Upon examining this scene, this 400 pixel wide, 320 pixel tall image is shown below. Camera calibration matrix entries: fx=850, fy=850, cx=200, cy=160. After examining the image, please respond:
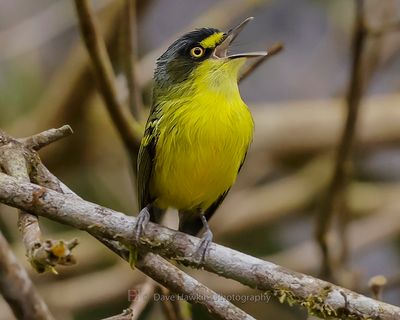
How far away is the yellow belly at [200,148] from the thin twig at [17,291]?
1.17m

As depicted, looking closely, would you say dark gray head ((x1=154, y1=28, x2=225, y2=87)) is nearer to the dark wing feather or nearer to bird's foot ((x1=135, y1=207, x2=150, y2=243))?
the dark wing feather

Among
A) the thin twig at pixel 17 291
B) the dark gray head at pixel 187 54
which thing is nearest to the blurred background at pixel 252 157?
the dark gray head at pixel 187 54

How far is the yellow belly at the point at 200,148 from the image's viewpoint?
12.0 feet

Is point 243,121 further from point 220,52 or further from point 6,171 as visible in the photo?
point 6,171

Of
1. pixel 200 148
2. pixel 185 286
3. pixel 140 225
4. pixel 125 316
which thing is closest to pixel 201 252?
pixel 185 286

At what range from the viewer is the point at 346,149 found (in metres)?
4.40

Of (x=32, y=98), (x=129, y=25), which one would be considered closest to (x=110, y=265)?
(x=32, y=98)

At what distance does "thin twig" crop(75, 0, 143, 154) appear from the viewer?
3.90 meters

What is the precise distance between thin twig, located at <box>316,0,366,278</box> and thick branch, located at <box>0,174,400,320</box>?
1724 millimetres

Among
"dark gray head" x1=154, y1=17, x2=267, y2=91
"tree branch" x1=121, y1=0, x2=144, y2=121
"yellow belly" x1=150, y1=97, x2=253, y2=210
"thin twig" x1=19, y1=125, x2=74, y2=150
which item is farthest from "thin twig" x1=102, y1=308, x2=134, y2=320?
"tree branch" x1=121, y1=0, x2=144, y2=121

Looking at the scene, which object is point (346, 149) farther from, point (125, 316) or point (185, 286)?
point (125, 316)

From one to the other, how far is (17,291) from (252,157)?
3.92 metres

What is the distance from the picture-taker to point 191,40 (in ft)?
12.7

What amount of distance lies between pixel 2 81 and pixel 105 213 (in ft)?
12.5
